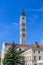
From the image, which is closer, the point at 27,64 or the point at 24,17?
the point at 27,64

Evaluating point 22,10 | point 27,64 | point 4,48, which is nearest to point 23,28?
point 22,10

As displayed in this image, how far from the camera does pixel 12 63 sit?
48906mm

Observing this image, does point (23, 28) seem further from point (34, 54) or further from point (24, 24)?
point (34, 54)

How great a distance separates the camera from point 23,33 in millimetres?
107375

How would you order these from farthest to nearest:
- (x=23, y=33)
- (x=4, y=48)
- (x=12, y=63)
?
1. (x=23, y=33)
2. (x=4, y=48)
3. (x=12, y=63)

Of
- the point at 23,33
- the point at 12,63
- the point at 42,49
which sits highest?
A: the point at 23,33

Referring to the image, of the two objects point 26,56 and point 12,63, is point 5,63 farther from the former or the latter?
point 26,56

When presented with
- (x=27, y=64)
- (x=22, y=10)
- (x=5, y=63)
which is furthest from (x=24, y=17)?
(x=5, y=63)

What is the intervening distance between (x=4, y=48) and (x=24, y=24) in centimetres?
3812

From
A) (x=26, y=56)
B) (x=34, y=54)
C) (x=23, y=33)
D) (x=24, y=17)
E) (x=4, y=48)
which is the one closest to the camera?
(x=34, y=54)

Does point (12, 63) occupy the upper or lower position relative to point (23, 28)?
lower

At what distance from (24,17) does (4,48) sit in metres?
43.2

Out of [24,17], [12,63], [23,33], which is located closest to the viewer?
[12,63]

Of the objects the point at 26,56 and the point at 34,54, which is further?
the point at 26,56
